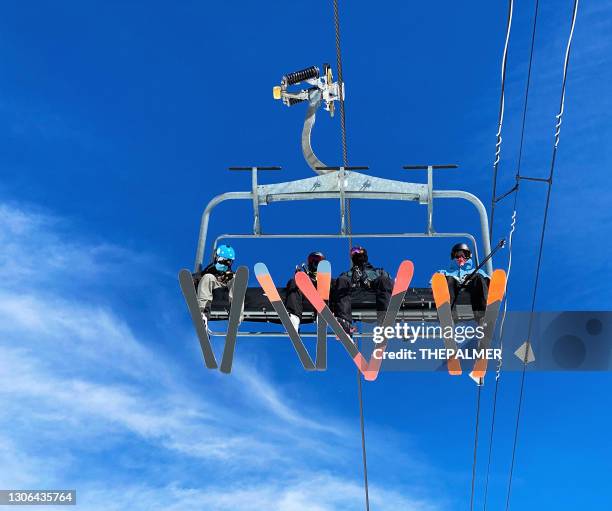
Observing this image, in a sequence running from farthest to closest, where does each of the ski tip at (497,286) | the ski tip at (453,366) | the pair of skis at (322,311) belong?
the ski tip at (453,366)
the pair of skis at (322,311)
the ski tip at (497,286)

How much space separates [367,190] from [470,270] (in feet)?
5.72

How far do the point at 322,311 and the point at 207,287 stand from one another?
5.46 ft

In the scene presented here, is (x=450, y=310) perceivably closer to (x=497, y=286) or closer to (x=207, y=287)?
(x=497, y=286)

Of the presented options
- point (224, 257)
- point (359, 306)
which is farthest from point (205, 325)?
point (359, 306)

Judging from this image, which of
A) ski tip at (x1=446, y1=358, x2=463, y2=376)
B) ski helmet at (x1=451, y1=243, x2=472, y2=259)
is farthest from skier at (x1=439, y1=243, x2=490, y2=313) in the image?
ski tip at (x1=446, y1=358, x2=463, y2=376)

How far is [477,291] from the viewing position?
10.7 metres

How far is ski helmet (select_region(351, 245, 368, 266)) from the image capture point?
11352 millimetres

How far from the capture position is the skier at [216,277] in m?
10.7

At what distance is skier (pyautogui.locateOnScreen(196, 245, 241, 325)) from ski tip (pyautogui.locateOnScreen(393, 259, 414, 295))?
2.08 metres

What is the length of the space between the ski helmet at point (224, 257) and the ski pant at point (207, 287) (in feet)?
0.71

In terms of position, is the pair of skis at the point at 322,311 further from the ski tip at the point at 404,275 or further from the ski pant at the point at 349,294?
the ski pant at the point at 349,294

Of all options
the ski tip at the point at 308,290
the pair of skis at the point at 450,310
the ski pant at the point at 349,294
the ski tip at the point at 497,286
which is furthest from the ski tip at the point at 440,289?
the ski tip at the point at 308,290

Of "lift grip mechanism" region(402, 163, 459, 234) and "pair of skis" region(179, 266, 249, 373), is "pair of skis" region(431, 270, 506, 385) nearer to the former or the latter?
"lift grip mechanism" region(402, 163, 459, 234)

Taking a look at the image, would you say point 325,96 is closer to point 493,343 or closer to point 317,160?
point 317,160
